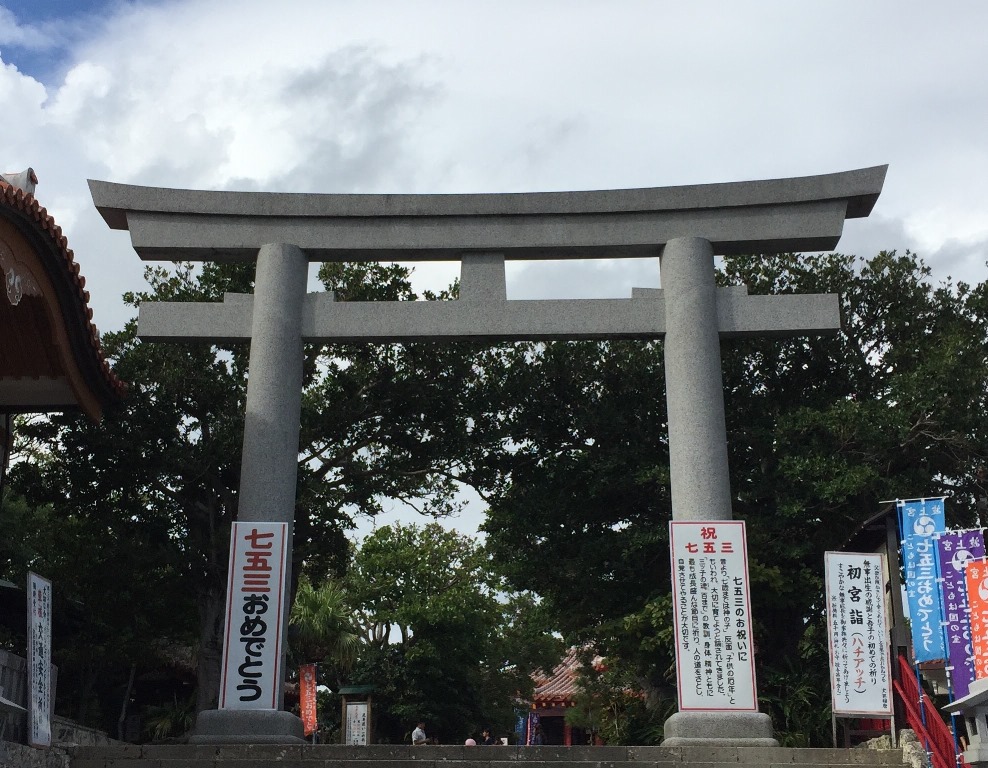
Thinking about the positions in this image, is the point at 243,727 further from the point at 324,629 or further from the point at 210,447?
the point at 324,629

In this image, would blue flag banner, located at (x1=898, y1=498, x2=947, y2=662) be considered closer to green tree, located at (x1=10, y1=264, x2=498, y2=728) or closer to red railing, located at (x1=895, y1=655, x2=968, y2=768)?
red railing, located at (x1=895, y1=655, x2=968, y2=768)

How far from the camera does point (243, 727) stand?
9.57m

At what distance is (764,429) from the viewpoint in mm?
14133

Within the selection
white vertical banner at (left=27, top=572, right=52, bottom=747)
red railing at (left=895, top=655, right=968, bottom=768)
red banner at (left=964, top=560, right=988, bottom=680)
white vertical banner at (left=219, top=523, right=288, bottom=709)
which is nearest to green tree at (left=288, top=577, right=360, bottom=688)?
white vertical banner at (left=219, top=523, right=288, bottom=709)

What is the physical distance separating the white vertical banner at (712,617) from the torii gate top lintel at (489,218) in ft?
11.2

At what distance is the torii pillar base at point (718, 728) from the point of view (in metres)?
9.41

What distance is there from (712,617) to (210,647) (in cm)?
757

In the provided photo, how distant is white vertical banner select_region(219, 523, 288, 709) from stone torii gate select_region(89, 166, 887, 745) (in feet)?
3.15

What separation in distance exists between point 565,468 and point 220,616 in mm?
5155

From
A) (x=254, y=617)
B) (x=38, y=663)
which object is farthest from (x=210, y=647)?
(x=38, y=663)

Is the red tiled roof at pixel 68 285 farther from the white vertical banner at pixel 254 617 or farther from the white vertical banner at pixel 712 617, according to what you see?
the white vertical banner at pixel 712 617

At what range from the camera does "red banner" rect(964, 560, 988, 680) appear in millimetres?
9156

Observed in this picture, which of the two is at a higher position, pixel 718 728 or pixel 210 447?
pixel 210 447

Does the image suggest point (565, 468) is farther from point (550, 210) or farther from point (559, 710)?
point (559, 710)
